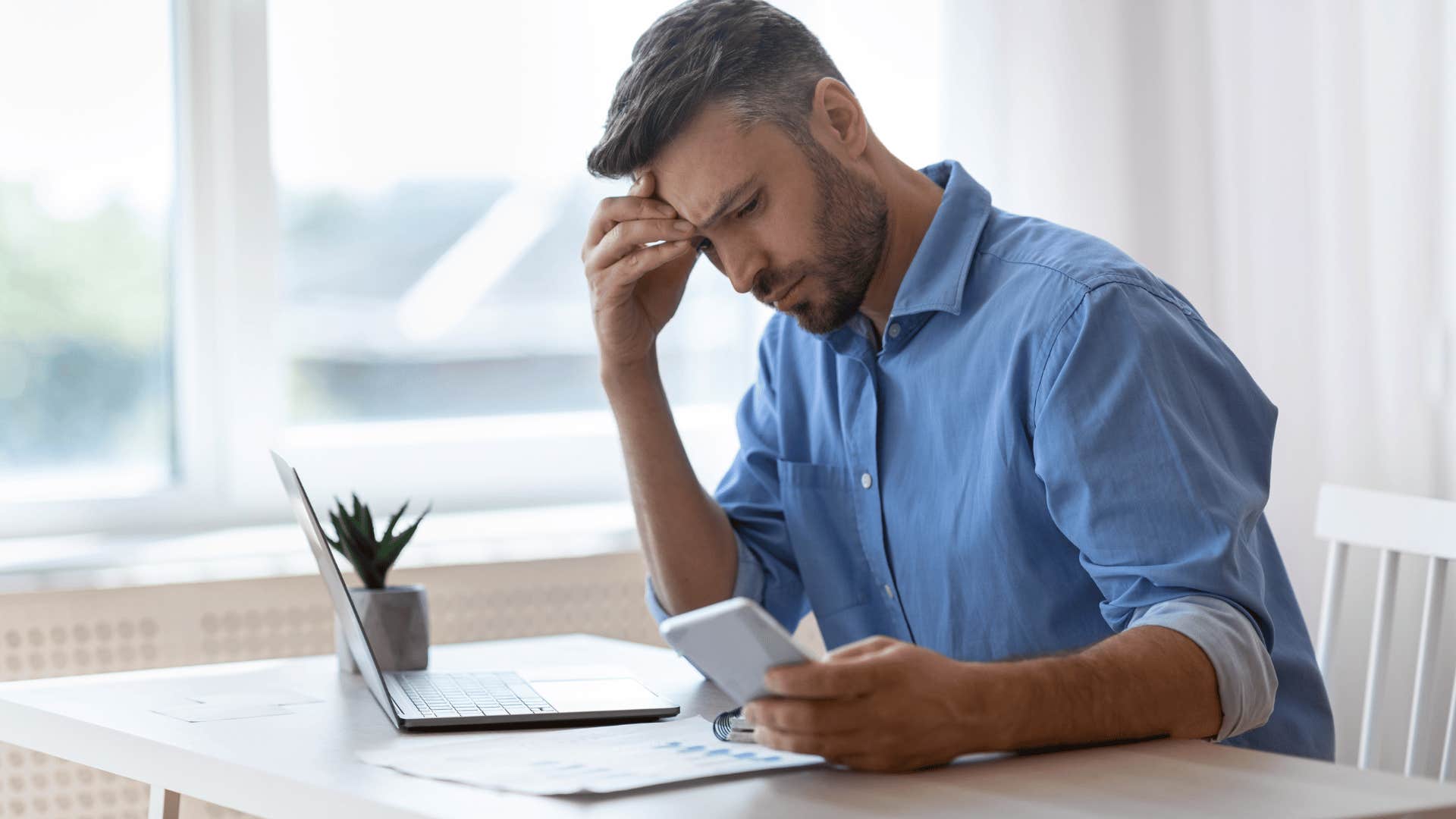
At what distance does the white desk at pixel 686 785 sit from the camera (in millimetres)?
855

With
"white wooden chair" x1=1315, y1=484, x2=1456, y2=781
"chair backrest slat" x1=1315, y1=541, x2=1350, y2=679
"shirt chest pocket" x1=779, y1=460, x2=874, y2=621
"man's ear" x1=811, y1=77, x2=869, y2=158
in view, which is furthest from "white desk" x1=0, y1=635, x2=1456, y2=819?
"chair backrest slat" x1=1315, y1=541, x2=1350, y2=679

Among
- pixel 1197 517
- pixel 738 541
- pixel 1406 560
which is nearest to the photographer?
pixel 1197 517

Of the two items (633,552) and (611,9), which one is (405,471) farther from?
(611,9)

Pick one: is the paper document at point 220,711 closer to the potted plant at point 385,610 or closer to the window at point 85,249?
the potted plant at point 385,610

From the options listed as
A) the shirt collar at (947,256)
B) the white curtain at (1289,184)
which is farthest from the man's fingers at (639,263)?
the white curtain at (1289,184)

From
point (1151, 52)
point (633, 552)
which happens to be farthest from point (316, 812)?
point (1151, 52)

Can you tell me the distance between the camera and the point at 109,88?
2.37 m

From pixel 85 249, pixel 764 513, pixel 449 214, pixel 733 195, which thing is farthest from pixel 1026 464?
pixel 85 249

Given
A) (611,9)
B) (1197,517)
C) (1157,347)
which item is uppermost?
(611,9)

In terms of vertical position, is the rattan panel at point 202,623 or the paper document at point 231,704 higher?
the paper document at point 231,704

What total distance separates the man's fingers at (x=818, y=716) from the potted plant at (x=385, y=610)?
2.08 ft

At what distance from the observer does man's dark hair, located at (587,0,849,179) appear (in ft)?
4.57

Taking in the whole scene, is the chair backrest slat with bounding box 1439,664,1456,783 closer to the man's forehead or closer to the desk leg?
the man's forehead

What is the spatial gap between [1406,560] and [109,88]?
2137 millimetres
